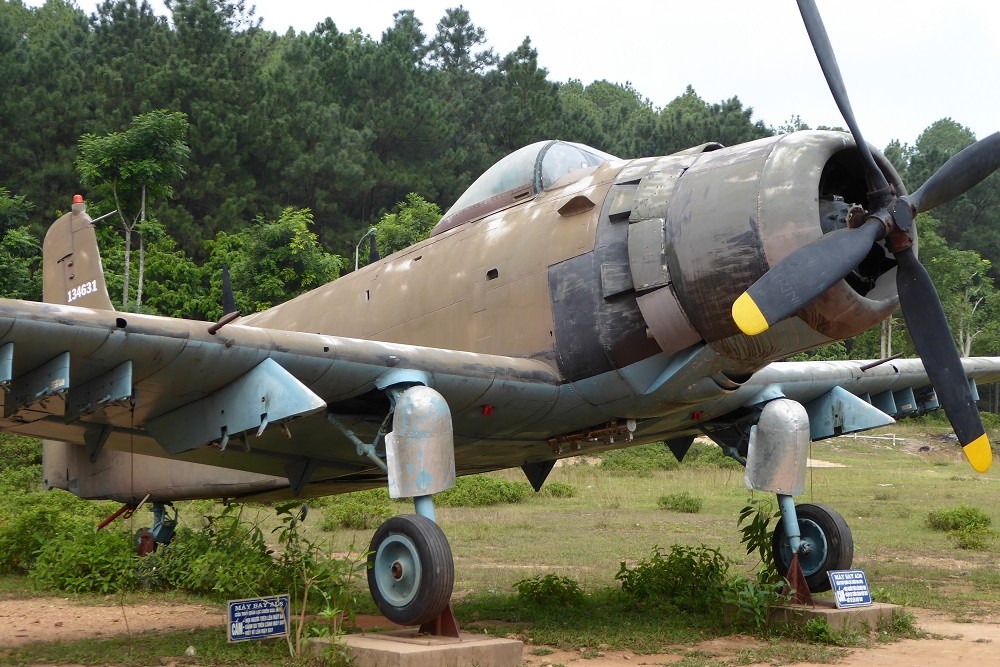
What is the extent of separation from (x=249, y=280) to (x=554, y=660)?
100 ft

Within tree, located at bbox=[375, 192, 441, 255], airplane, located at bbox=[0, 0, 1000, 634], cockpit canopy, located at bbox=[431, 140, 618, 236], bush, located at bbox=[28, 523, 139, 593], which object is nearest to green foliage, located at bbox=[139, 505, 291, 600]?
bush, located at bbox=[28, 523, 139, 593]

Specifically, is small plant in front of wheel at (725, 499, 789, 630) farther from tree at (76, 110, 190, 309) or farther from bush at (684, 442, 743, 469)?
tree at (76, 110, 190, 309)

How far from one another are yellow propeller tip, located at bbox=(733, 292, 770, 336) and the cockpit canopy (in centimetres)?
261

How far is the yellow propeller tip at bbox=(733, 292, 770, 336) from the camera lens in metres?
7.48

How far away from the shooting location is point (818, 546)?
10.6 metres

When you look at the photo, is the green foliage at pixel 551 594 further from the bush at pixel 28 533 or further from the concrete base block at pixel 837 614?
the bush at pixel 28 533

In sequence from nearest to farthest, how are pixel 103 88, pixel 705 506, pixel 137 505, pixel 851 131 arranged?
pixel 851 131 → pixel 137 505 → pixel 705 506 → pixel 103 88

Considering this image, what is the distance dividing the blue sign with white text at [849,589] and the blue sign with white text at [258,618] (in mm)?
5001

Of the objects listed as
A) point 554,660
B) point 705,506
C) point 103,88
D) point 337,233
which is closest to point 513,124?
point 337,233

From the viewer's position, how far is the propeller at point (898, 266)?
7465mm

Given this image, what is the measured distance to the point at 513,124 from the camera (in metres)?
58.2

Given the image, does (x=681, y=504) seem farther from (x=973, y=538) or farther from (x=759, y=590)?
(x=759, y=590)

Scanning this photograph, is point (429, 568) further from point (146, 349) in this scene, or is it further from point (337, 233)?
point (337, 233)

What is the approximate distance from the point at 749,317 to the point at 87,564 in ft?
30.7
